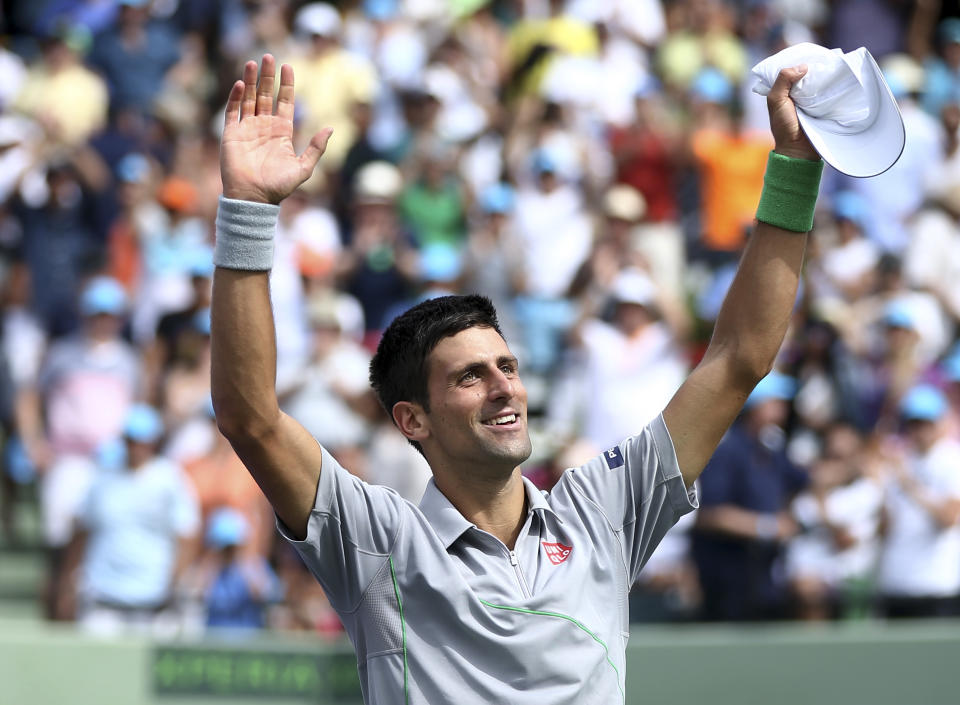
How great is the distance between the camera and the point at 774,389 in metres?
7.90

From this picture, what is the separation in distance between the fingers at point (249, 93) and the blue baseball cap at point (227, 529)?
500cm

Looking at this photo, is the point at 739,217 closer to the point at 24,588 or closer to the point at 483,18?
the point at 483,18

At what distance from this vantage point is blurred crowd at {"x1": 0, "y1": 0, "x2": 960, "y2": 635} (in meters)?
7.70

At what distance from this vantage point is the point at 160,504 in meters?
7.95

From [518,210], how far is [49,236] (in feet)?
10.2

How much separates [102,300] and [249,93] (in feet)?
20.2

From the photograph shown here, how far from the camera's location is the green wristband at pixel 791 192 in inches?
133

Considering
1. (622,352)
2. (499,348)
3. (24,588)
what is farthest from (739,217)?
(499,348)

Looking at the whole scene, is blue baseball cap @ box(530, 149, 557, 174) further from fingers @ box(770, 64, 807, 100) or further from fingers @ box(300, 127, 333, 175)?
fingers @ box(300, 127, 333, 175)

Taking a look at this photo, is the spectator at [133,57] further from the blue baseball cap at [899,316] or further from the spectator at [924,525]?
the spectator at [924,525]

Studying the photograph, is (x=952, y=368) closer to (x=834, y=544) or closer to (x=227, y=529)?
(x=834, y=544)

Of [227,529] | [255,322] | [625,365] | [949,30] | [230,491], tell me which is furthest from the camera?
[949,30]

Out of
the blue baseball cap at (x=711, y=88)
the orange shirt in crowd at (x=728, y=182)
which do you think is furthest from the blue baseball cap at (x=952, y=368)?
the blue baseball cap at (x=711, y=88)

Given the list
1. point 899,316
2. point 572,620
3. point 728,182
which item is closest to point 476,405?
point 572,620
